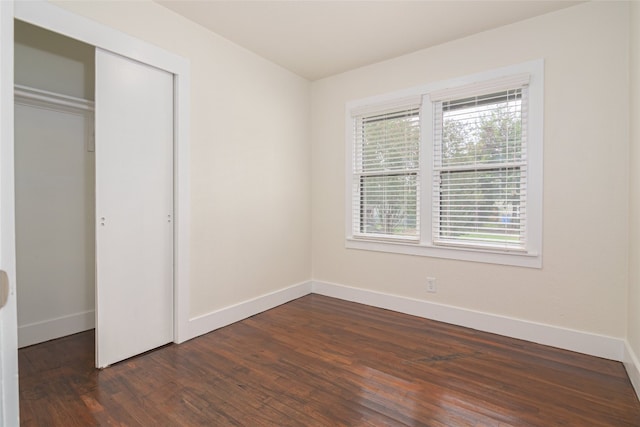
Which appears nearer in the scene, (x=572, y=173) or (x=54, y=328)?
(x=572, y=173)

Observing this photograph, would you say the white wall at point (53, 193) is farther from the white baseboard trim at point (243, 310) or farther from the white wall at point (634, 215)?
the white wall at point (634, 215)

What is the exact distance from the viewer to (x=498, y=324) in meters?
2.94

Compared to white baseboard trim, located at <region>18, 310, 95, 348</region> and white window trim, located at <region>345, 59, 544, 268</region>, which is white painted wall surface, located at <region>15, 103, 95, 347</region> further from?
white window trim, located at <region>345, 59, 544, 268</region>

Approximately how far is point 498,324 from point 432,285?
65 centimetres

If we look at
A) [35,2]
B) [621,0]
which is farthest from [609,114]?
[35,2]

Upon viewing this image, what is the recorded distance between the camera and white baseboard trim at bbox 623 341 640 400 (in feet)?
6.62

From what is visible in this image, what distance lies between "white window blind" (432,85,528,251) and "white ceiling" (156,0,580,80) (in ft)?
2.01

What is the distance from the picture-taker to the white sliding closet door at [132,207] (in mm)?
2299

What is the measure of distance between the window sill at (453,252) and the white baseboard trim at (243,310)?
85 cm

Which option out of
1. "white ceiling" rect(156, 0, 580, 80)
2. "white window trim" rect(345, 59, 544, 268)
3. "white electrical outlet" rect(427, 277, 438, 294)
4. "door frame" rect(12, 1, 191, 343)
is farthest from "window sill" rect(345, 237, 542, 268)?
"white ceiling" rect(156, 0, 580, 80)

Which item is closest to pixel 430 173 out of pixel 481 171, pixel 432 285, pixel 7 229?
pixel 481 171

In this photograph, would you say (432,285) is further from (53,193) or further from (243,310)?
(53,193)

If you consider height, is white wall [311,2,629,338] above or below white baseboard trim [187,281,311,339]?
above

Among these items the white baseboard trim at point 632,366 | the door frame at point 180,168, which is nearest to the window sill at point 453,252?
the white baseboard trim at point 632,366
